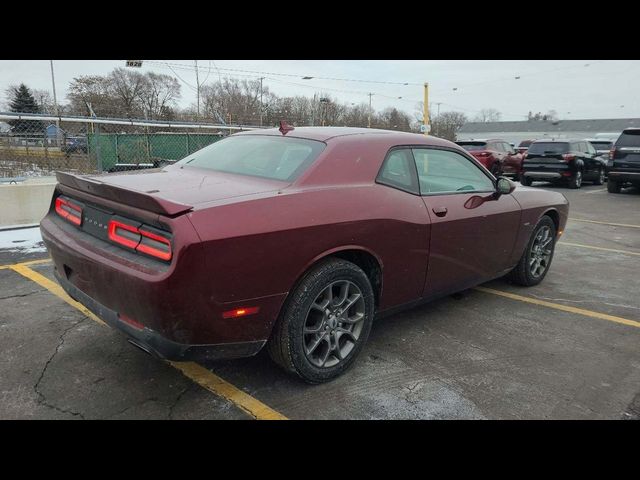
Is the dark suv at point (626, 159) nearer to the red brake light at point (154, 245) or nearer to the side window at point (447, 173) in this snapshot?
the side window at point (447, 173)

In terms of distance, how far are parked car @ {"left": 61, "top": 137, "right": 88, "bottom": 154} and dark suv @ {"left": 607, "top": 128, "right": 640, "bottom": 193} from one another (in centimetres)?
1569

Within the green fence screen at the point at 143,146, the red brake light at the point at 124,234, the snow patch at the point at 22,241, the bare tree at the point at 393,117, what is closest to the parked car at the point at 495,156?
the green fence screen at the point at 143,146

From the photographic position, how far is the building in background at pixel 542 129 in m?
77.3

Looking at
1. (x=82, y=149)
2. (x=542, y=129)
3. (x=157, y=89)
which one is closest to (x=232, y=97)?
(x=157, y=89)

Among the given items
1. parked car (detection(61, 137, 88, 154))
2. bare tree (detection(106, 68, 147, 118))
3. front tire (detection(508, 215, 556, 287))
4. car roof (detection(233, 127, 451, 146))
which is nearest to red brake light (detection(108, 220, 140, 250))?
car roof (detection(233, 127, 451, 146))

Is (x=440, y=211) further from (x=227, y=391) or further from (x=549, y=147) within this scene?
(x=549, y=147)

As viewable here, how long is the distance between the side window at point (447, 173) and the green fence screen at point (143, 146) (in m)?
12.4

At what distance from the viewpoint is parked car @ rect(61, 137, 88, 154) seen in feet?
46.1

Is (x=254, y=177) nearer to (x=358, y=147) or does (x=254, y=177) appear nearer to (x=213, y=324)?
(x=358, y=147)

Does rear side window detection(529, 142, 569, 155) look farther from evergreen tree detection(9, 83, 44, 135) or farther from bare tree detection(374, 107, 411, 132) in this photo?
bare tree detection(374, 107, 411, 132)

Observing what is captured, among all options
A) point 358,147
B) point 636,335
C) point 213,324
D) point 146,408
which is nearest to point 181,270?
point 213,324

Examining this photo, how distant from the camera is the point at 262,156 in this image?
11.0 feet

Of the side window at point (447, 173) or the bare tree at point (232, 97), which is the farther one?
the bare tree at point (232, 97)

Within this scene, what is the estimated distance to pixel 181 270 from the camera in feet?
7.27
